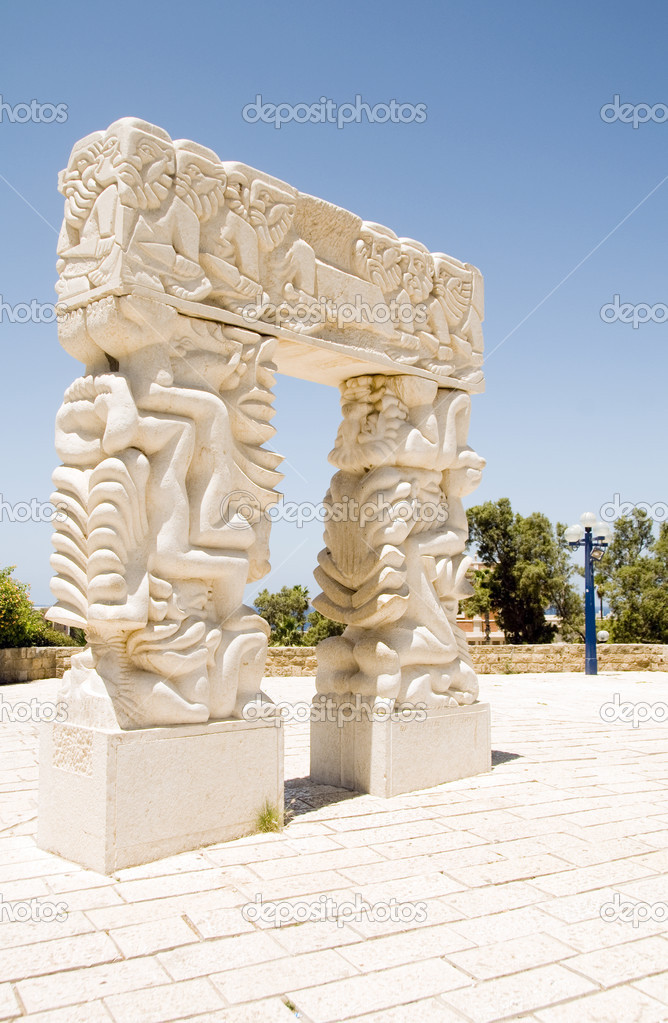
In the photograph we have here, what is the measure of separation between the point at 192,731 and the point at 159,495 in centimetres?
108

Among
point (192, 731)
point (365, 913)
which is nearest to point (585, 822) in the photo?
point (365, 913)

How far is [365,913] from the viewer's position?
3232mm

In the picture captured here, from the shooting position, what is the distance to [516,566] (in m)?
24.7

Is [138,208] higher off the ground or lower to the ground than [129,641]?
higher

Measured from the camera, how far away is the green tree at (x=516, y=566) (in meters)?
24.6

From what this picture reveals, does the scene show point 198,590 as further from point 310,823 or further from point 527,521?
point 527,521

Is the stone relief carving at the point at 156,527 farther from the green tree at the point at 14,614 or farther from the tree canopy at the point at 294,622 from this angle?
the green tree at the point at 14,614
